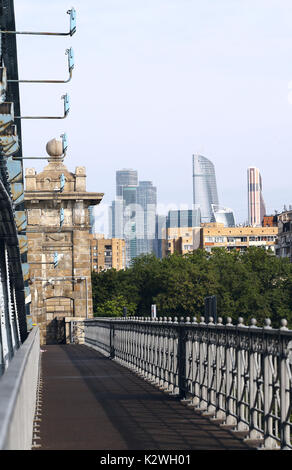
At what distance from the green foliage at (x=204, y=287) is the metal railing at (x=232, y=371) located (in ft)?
277

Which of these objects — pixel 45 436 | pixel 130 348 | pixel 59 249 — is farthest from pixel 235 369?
pixel 59 249

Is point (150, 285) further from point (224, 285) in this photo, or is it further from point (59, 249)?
point (59, 249)

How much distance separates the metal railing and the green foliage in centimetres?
8435

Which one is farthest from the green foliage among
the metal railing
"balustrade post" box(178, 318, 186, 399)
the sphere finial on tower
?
"balustrade post" box(178, 318, 186, 399)

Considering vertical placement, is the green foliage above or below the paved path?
above

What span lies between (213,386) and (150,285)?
340 feet

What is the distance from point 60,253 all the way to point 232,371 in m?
58.5

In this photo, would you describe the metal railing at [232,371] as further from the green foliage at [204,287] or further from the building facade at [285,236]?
the building facade at [285,236]

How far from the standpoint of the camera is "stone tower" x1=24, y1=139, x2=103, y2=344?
6944 cm

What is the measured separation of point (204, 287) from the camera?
353 feet

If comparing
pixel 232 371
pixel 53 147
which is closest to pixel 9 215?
pixel 232 371

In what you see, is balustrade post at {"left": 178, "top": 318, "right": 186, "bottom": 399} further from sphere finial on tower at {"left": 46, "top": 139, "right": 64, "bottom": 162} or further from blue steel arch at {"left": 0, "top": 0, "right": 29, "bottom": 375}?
sphere finial on tower at {"left": 46, "top": 139, "right": 64, "bottom": 162}

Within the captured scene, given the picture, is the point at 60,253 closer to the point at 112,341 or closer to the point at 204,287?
the point at 112,341
